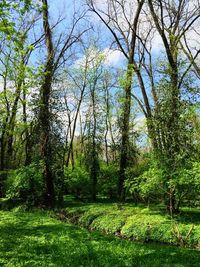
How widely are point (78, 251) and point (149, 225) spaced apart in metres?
3.66

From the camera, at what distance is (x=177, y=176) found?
1305 cm

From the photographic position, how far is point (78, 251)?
926cm

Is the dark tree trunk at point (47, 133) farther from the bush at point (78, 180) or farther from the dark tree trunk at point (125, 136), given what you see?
the dark tree trunk at point (125, 136)

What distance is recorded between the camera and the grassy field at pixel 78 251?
8188mm

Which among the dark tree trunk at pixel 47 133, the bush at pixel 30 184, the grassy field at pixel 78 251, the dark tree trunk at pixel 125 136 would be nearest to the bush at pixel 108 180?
the dark tree trunk at pixel 125 136

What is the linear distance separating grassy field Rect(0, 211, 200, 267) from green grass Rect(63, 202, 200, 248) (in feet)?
3.03

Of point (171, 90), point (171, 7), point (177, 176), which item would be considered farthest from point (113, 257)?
point (171, 7)

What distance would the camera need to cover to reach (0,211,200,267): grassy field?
→ 322 inches

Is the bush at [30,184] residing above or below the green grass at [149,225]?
above

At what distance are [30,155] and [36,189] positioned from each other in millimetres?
3358

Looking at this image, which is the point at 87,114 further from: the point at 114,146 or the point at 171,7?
the point at 171,7

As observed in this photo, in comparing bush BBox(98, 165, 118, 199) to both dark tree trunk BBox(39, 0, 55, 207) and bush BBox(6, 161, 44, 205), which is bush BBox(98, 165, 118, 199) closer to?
dark tree trunk BBox(39, 0, 55, 207)

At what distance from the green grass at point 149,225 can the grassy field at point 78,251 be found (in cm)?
92

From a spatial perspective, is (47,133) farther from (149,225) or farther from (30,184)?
(149,225)
